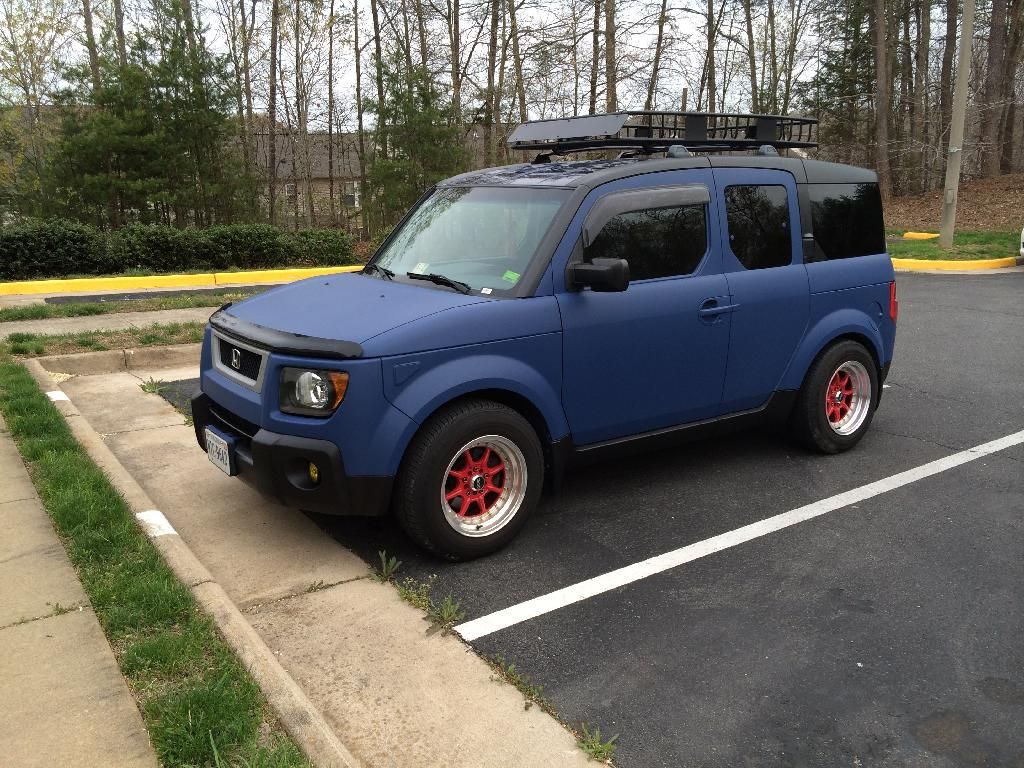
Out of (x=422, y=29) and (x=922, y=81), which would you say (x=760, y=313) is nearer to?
(x=422, y=29)

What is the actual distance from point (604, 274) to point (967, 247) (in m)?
17.3

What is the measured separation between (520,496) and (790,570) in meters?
1.35

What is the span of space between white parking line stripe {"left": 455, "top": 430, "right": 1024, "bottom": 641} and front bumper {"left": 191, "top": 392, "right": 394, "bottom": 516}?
0.73m

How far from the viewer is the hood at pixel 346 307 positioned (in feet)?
12.6

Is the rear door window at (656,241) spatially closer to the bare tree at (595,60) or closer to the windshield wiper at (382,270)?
the windshield wiper at (382,270)

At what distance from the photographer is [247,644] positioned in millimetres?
3111

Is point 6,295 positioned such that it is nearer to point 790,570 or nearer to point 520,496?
point 520,496

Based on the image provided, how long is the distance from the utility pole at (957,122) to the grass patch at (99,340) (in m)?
15.3

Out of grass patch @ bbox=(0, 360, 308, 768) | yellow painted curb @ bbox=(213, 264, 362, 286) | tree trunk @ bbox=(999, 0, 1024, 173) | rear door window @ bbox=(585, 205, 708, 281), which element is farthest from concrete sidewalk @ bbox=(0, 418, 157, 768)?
tree trunk @ bbox=(999, 0, 1024, 173)

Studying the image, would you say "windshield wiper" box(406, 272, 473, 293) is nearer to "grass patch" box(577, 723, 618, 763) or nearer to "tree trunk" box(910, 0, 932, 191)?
"grass patch" box(577, 723, 618, 763)

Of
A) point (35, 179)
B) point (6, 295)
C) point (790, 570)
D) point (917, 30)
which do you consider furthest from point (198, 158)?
point (917, 30)

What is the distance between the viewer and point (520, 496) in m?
4.17

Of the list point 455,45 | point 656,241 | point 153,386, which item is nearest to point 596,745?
point 656,241

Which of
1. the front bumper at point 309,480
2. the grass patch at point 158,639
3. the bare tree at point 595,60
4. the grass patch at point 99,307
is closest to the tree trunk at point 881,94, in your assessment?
the bare tree at point 595,60
